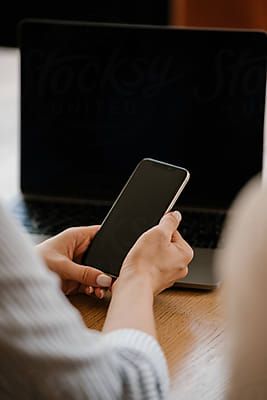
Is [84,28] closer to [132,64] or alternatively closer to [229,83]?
[132,64]

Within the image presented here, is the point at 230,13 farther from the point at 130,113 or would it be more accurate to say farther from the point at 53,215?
the point at 53,215

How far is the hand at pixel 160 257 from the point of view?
125 cm

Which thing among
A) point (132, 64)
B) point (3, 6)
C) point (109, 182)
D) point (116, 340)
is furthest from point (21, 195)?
point (3, 6)

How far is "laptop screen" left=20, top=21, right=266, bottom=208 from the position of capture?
1.63m

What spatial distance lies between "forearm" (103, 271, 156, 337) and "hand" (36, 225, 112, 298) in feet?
0.32

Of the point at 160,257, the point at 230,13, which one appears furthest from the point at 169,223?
the point at 230,13

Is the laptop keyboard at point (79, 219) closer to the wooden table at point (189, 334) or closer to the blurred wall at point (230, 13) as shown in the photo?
the wooden table at point (189, 334)

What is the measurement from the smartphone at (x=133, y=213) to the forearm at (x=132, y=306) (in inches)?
4.0

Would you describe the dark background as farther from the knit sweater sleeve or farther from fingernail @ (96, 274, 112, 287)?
the knit sweater sleeve

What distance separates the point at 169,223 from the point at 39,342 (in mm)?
383

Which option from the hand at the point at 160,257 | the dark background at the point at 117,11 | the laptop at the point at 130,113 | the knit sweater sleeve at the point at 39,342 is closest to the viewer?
the knit sweater sleeve at the point at 39,342

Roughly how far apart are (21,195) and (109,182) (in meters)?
0.15

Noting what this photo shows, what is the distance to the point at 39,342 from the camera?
3.14 feet

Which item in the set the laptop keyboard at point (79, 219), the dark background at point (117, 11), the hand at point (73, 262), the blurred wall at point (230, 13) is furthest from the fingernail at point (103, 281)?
the dark background at point (117, 11)
